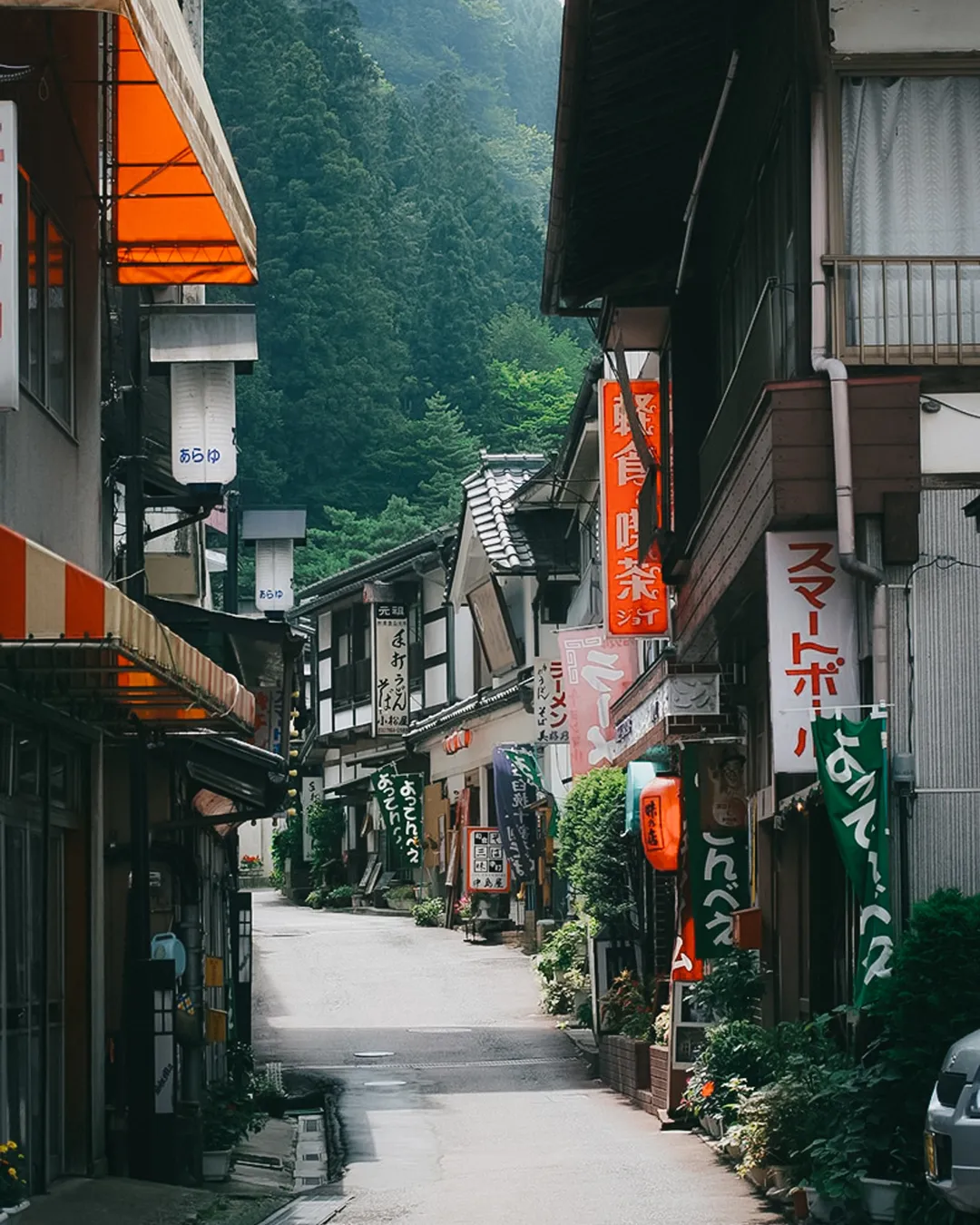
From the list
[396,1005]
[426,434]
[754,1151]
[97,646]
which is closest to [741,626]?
[754,1151]

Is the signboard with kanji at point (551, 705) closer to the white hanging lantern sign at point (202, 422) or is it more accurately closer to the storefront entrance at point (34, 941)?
the white hanging lantern sign at point (202, 422)

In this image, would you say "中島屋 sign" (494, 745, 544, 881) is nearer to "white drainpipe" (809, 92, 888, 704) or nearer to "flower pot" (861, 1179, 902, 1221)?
"white drainpipe" (809, 92, 888, 704)

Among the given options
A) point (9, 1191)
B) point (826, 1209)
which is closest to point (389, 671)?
point (826, 1209)

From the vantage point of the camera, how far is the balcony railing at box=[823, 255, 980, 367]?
1357cm

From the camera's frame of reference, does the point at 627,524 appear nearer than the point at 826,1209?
No

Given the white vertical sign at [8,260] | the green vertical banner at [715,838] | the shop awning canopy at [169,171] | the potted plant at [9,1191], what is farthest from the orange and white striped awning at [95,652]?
the green vertical banner at [715,838]

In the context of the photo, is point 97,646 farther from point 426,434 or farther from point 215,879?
point 426,434

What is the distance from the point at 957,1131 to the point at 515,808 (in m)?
31.2

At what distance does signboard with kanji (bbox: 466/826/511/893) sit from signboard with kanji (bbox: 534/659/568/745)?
27.5 ft

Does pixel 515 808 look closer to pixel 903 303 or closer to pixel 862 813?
pixel 903 303

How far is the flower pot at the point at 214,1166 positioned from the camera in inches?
621

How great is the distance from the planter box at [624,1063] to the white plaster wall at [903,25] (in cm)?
1143

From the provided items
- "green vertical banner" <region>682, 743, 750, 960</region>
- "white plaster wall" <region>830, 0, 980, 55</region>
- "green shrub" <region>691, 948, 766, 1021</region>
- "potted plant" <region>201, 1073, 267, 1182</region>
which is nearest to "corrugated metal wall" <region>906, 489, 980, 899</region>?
"white plaster wall" <region>830, 0, 980, 55</region>

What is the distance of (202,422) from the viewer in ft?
70.5
